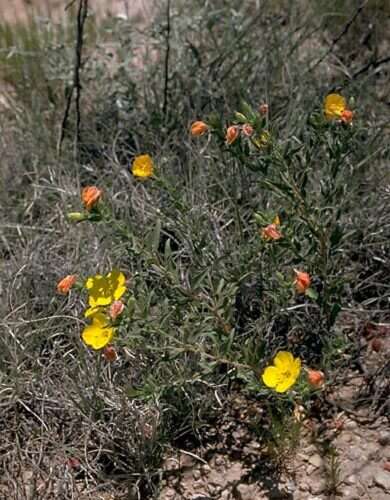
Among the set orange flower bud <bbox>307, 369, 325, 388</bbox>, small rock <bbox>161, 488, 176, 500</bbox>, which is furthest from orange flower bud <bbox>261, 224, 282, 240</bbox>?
small rock <bbox>161, 488, 176, 500</bbox>

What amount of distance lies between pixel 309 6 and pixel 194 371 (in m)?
1.97

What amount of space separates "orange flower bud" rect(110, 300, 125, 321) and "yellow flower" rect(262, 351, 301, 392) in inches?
16.4

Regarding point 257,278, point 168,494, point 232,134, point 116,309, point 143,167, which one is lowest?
point 168,494

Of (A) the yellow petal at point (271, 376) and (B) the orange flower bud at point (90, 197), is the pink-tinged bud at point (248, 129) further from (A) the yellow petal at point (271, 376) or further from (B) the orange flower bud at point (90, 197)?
(A) the yellow petal at point (271, 376)

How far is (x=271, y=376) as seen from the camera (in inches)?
82.8

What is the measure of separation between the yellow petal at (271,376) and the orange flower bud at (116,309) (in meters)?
0.42

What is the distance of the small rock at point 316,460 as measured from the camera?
2.26 m

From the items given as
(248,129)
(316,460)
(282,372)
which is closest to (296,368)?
(282,372)

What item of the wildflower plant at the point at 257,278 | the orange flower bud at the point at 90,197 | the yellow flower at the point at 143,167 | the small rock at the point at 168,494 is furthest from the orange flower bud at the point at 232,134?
the small rock at the point at 168,494

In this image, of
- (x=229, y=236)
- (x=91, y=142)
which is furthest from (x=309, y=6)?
(x=229, y=236)

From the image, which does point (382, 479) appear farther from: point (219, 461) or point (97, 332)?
point (97, 332)

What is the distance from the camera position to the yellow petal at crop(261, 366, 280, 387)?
2082 mm

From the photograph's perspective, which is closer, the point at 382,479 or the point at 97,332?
the point at 97,332

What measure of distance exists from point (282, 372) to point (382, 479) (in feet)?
1.35
